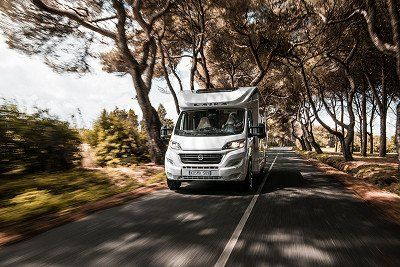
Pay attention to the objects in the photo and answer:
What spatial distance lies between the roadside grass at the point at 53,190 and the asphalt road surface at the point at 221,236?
41.7 inches

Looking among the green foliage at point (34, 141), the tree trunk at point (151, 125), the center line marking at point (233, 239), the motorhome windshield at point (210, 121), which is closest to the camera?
the center line marking at point (233, 239)

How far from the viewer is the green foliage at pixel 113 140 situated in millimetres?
13914

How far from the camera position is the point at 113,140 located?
46.2ft

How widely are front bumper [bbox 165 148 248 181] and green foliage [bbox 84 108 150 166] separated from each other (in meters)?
5.14

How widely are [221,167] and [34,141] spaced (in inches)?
172

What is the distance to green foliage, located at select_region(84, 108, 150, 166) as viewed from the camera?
13.9m

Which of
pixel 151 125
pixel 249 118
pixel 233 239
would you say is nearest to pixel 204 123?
pixel 249 118

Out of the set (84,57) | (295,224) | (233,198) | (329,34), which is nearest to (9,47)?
(84,57)

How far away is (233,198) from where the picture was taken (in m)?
8.41

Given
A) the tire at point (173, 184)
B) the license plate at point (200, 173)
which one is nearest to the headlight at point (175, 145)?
the license plate at point (200, 173)

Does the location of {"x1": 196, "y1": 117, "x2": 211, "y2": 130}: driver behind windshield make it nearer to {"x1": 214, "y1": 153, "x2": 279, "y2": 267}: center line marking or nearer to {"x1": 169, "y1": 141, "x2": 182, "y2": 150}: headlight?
{"x1": 169, "y1": 141, "x2": 182, "y2": 150}: headlight

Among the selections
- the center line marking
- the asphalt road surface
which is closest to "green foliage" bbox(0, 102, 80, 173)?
the asphalt road surface

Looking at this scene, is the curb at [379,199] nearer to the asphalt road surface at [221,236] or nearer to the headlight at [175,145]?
the asphalt road surface at [221,236]

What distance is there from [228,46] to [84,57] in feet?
37.2
